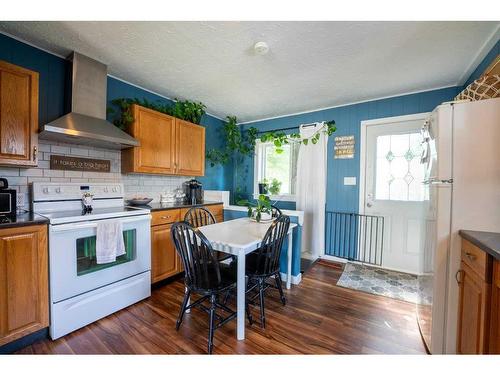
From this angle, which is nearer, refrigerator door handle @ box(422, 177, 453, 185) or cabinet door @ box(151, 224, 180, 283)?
refrigerator door handle @ box(422, 177, 453, 185)

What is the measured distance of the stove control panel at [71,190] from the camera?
1878 mm

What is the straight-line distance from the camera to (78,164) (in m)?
2.21

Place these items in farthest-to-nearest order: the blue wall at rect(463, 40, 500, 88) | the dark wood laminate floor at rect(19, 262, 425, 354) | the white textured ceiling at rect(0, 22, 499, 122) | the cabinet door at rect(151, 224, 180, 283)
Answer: the cabinet door at rect(151, 224, 180, 283) < the blue wall at rect(463, 40, 500, 88) < the white textured ceiling at rect(0, 22, 499, 122) < the dark wood laminate floor at rect(19, 262, 425, 354)

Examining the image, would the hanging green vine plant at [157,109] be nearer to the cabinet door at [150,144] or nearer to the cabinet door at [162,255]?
the cabinet door at [150,144]

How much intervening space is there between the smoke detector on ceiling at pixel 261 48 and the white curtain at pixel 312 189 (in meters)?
1.64

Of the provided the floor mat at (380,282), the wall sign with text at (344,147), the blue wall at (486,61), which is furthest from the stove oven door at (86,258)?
the blue wall at (486,61)

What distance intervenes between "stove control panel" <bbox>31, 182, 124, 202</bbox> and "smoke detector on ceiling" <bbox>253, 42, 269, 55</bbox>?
1985mm

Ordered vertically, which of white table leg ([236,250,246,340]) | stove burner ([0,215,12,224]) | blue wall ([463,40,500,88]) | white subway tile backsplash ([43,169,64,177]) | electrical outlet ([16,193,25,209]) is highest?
blue wall ([463,40,500,88])

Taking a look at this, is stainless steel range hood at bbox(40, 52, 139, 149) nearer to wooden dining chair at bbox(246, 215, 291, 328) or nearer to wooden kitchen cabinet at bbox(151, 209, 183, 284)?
wooden kitchen cabinet at bbox(151, 209, 183, 284)

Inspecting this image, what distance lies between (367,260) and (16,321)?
3.61 meters

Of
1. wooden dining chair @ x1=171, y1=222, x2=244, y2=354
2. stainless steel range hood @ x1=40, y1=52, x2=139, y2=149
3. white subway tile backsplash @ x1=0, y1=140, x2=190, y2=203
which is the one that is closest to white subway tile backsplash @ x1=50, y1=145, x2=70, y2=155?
white subway tile backsplash @ x1=0, y1=140, x2=190, y2=203

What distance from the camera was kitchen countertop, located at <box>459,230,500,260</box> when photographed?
3.16 feet

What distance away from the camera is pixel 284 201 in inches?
147
